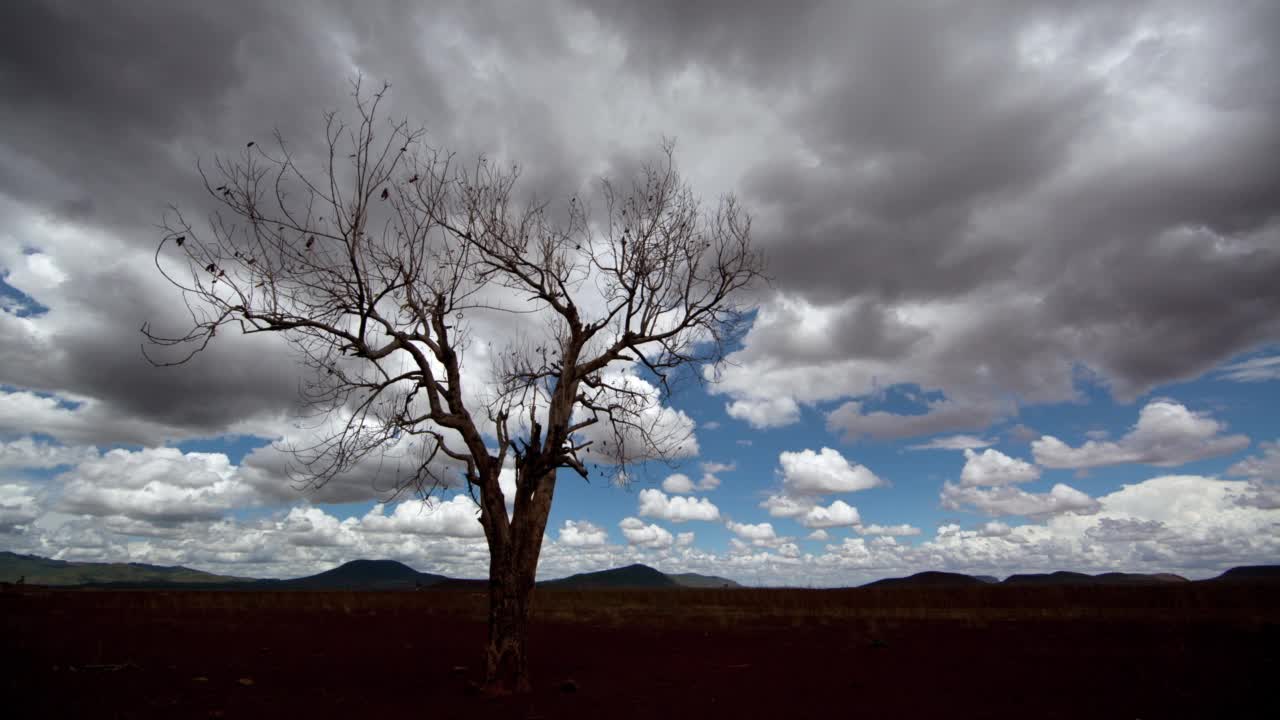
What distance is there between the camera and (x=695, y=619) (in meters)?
26.9

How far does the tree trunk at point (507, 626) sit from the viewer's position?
951cm

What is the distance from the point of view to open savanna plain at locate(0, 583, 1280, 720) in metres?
8.89

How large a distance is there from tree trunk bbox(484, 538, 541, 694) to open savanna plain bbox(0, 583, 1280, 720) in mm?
423

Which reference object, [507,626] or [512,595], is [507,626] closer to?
[507,626]

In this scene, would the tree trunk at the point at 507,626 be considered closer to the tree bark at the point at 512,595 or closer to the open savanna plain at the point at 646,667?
the tree bark at the point at 512,595

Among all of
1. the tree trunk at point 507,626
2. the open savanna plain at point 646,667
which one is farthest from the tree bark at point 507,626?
the open savanna plain at point 646,667

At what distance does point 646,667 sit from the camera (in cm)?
1262

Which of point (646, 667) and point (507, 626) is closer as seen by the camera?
point (507, 626)

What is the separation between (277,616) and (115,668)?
1463 centimetres

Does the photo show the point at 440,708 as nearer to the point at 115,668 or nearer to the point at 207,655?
the point at 115,668

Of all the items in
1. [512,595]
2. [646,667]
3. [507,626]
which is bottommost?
[646,667]

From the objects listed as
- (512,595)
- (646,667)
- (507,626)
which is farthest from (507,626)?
(646,667)

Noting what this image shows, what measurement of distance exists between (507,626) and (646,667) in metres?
4.06

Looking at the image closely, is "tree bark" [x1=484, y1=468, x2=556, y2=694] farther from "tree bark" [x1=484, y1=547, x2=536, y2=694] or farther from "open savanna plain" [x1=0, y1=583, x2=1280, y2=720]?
"open savanna plain" [x1=0, y1=583, x2=1280, y2=720]
